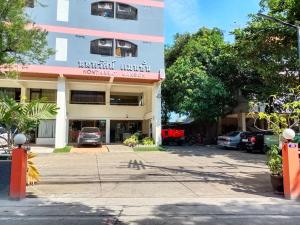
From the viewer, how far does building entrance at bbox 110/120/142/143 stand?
31.1 m

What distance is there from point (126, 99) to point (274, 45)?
15.9 metres

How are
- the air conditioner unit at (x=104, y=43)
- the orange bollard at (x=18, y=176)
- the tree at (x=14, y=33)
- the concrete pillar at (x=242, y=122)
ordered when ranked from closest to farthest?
1. the orange bollard at (x=18, y=176)
2. the tree at (x=14, y=33)
3. the air conditioner unit at (x=104, y=43)
4. the concrete pillar at (x=242, y=122)

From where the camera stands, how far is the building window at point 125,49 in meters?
25.7

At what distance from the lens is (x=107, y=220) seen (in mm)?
6852

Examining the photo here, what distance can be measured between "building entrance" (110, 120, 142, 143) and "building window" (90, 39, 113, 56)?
25.5 feet

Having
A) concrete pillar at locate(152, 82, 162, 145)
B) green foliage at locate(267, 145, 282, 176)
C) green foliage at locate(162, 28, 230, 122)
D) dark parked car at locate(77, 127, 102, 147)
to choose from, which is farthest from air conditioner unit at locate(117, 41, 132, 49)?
green foliage at locate(267, 145, 282, 176)

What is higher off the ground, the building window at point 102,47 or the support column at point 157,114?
the building window at point 102,47

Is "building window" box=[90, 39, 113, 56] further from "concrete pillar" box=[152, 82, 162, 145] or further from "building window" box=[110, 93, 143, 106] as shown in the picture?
"building window" box=[110, 93, 143, 106]

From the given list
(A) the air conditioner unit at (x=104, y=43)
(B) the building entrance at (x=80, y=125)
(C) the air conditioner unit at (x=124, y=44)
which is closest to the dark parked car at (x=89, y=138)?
(B) the building entrance at (x=80, y=125)

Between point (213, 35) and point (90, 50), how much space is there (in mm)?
12460

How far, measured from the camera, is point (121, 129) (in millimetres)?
31422

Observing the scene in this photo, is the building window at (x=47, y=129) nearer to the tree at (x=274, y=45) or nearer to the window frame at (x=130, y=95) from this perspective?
the window frame at (x=130, y=95)

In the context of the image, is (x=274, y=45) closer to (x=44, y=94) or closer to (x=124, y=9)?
(x=124, y=9)

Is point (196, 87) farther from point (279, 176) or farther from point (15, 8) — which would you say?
point (279, 176)
